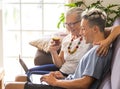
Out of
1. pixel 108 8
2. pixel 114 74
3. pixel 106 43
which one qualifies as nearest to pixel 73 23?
pixel 106 43

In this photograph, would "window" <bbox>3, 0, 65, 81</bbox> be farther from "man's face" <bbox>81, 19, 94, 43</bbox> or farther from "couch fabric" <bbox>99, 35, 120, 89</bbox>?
"couch fabric" <bbox>99, 35, 120, 89</bbox>

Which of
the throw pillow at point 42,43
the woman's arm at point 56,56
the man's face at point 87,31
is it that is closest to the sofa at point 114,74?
the man's face at point 87,31

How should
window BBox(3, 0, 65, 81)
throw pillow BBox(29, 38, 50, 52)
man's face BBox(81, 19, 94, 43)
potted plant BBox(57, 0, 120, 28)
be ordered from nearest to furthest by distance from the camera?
man's face BBox(81, 19, 94, 43) < throw pillow BBox(29, 38, 50, 52) < potted plant BBox(57, 0, 120, 28) < window BBox(3, 0, 65, 81)

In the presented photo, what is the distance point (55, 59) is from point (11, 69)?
1701 mm

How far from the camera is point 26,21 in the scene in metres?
3.99

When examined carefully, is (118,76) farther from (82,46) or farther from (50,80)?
(82,46)

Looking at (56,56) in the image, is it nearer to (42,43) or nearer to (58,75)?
(58,75)

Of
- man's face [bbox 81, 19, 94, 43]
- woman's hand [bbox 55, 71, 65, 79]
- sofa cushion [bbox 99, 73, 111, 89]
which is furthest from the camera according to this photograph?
woman's hand [bbox 55, 71, 65, 79]

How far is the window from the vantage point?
393 cm

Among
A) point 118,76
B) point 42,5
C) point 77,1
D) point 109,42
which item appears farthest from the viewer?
point 42,5

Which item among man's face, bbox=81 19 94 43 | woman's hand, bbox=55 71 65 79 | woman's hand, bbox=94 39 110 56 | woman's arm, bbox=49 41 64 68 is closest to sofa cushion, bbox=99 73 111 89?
woman's hand, bbox=94 39 110 56

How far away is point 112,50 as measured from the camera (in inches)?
77.9

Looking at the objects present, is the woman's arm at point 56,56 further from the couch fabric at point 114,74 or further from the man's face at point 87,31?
the couch fabric at point 114,74

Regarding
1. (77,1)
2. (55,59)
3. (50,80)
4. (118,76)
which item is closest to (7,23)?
(77,1)
